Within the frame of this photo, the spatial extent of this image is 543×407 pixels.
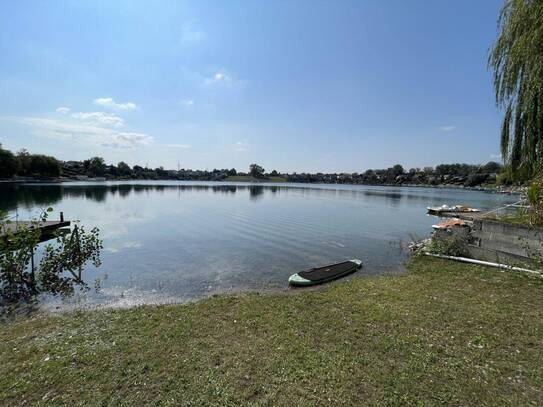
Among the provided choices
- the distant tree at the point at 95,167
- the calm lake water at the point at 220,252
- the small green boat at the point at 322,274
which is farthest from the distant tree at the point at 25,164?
the small green boat at the point at 322,274

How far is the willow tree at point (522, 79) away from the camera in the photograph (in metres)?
8.12

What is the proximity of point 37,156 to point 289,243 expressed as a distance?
119838mm

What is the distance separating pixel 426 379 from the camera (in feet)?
11.6

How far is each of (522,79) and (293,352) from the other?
1171 centimetres

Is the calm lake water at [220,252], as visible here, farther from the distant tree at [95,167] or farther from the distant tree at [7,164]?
the distant tree at [95,167]

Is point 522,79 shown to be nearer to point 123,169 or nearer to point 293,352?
point 293,352

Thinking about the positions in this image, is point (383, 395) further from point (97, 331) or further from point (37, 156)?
point (37, 156)

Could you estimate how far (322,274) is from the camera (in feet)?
31.6

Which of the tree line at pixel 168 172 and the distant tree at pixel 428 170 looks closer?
the tree line at pixel 168 172

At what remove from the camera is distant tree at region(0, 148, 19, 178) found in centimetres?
7646

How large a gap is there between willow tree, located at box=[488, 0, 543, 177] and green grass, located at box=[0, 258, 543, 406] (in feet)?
17.7

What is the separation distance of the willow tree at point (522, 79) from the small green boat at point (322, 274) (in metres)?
7.25

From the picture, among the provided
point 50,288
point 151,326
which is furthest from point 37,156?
point 151,326

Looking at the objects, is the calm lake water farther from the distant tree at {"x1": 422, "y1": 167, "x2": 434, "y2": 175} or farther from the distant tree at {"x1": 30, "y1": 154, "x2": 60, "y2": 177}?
the distant tree at {"x1": 422, "y1": 167, "x2": 434, "y2": 175}
